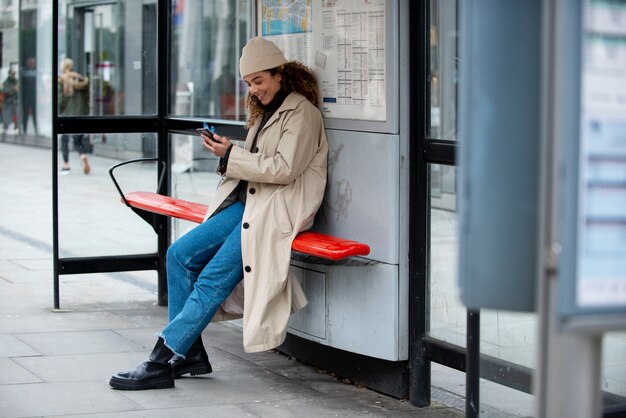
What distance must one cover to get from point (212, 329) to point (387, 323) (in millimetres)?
1912

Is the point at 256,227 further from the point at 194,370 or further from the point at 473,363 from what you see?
the point at 473,363

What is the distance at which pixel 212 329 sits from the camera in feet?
21.7

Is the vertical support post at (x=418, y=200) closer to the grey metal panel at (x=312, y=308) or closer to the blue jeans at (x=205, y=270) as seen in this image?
the grey metal panel at (x=312, y=308)

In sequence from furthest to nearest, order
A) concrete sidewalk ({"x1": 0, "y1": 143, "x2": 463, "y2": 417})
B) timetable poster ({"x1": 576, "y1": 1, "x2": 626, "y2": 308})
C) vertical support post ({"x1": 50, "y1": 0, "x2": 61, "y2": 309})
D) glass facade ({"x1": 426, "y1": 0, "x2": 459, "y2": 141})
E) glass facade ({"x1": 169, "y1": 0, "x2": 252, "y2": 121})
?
glass facade ({"x1": 169, "y1": 0, "x2": 252, "y2": 121}) → vertical support post ({"x1": 50, "y1": 0, "x2": 61, "y2": 309}) → concrete sidewalk ({"x1": 0, "y1": 143, "x2": 463, "y2": 417}) → glass facade ({"x1": 426, "y1": 0, "x2": 459, "y2": 141}) → timetable poster ({"x1": 576, "y1": 1, "x2": 626, "y2": 308})

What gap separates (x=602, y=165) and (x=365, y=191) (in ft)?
10.5

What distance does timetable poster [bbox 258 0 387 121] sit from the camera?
492 centimetres

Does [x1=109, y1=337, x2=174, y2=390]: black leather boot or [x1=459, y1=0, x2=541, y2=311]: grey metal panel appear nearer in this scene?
[x1=459, y1=0, x2=541, y2=311]: grey metal panel

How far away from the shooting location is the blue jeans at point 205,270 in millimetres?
5086

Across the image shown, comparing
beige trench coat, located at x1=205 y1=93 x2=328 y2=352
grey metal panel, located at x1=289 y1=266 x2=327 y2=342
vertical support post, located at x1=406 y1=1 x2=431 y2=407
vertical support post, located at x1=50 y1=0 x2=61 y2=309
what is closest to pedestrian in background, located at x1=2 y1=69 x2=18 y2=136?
vertical support post, located at x1=50 y1=0 x2=61 y2=309

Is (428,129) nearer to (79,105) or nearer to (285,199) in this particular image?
(285,199)

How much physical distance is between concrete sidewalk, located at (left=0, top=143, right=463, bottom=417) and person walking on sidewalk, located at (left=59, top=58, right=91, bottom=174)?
0.69 feet

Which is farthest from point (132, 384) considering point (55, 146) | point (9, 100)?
point (9, 100)

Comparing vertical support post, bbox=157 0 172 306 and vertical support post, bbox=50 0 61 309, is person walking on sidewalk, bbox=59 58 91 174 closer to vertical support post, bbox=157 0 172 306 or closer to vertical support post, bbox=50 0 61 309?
vertical support post, bbox=50 0 61 309

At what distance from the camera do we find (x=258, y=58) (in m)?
5.17
